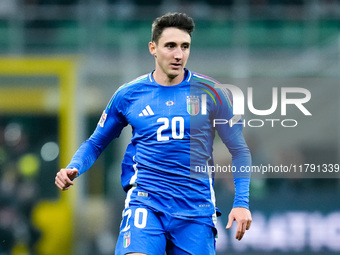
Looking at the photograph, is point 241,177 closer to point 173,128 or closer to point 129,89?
point 173,128

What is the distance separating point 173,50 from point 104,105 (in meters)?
6.70

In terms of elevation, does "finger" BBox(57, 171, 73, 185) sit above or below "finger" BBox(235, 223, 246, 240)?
above

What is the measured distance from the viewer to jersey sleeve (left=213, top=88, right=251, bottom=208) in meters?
5.02

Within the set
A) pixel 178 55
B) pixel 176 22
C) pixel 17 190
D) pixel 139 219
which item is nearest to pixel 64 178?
pixel 139 219

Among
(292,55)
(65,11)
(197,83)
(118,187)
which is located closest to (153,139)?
(197,83)

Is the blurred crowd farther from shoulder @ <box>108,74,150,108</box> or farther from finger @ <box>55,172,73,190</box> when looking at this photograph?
finger @ <box>55,172,73,190</box>

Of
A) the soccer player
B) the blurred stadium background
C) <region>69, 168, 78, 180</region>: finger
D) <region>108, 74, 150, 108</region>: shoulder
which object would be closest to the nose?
the soccer player

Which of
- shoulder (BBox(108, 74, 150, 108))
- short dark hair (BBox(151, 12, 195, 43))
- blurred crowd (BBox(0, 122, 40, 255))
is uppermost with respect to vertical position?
short dark hair (BBox(151, 12, 195, 43))

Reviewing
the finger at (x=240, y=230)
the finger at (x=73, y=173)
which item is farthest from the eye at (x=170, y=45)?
the finger at (x=240, y=230)

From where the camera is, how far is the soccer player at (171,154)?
15.9 feet

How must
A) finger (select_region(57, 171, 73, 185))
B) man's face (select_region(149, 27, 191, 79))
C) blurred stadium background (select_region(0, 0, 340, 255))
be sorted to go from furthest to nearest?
blurred stadium background (select_region(0, 0, 340, 255))
man's face (select_region(149, 27, 191, 79))
finger (select_region(57, 171, 73, 185))

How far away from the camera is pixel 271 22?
12.4 metres

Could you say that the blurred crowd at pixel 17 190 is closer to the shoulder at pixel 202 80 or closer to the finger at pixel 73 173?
the finger at pixel 73 173

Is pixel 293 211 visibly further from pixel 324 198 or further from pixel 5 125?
pixel 5 125
